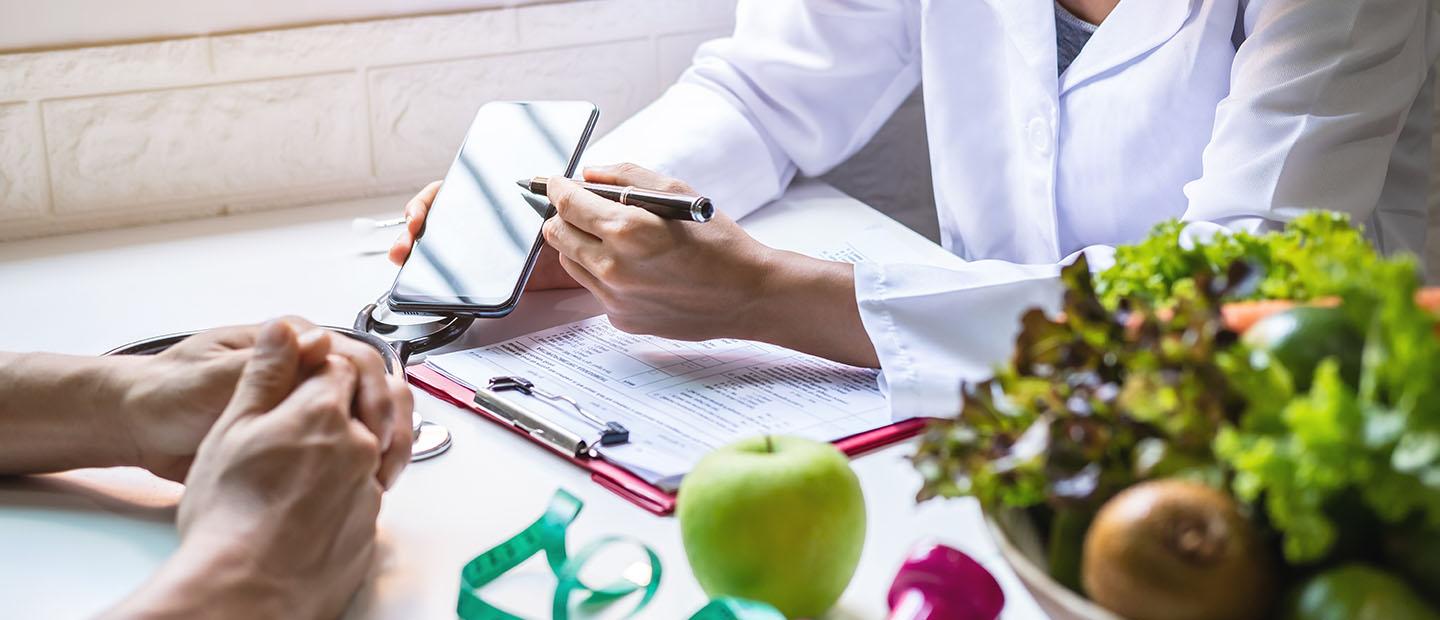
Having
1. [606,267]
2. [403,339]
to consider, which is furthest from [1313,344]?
[403,339]

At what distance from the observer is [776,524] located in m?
0.68

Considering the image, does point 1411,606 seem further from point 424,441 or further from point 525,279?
point 525,279

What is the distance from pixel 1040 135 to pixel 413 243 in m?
0.63

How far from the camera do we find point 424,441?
948 mm

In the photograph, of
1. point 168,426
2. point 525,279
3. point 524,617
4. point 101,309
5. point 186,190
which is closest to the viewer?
point 524,617

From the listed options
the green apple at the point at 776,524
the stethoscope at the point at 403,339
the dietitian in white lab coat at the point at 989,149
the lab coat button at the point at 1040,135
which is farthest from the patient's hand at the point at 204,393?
the lab coat button at the point at 1040,135

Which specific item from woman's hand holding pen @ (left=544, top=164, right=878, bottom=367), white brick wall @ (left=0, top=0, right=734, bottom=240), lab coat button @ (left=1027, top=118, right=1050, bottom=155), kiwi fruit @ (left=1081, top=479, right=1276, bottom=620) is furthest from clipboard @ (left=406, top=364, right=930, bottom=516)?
white brick wall @ (left=0, top=0, right=734, bottom=240)

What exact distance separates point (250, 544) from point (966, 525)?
0.42m

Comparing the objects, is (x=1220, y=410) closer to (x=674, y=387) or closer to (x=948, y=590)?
(x=948, y=590)

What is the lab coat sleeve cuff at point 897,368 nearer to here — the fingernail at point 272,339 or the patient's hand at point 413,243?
the patient's hand at point 413,243

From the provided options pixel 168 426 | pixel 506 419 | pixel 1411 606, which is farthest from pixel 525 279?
pixel 1411 606

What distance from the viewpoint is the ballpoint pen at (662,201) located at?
1057 millimetres

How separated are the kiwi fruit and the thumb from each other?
0.47 m

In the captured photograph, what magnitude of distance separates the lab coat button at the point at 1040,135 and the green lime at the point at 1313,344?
0.82 meters
